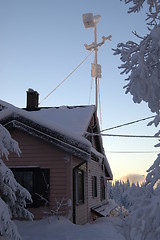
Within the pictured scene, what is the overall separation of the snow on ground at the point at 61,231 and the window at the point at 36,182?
892 millimetres

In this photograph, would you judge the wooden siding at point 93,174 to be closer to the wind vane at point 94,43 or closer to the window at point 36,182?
the window at point 36,182

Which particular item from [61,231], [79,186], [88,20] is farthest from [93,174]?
[88,20]

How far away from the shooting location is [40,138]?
12.3 metres

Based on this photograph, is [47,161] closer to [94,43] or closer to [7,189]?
[7,189]

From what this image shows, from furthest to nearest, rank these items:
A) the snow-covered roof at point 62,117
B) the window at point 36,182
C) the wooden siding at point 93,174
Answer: the wooden siding at point 93,174 → the snow-covered roof at point 62,117 → the window at point 36,182

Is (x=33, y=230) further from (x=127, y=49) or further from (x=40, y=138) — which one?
(x=127, y=49)

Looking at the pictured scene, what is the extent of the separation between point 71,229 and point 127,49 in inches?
296

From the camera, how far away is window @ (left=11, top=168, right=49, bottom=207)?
38.8 feet

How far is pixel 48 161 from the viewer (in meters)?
12.2

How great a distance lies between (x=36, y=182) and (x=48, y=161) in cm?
97

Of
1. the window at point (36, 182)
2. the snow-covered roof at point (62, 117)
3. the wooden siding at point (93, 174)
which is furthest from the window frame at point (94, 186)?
the window at point (36, 182)

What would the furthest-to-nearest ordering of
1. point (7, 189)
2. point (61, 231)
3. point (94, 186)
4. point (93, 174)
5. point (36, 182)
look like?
1. point (94, 186)
2. point (93, 174)
3. point (36, 182)
4. point (61, 231)
5. point (7, 189)

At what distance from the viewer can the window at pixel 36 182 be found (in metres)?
11.8

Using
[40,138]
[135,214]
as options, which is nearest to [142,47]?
[135,214]
